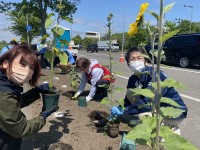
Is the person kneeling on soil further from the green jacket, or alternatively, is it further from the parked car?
the parked car

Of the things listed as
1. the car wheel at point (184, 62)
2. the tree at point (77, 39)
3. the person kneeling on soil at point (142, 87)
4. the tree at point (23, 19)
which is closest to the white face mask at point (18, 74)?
the person kneeling on soil at point (142, 87)

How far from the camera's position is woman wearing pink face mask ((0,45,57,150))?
86.0 inches

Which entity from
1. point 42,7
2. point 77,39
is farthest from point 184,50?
point 77,39

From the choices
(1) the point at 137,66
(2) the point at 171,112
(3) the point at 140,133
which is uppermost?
(1) the point at 137,66

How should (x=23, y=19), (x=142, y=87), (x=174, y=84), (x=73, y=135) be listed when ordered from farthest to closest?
(x=23, y=19)
(x=73, y=135)
(x=142, y=87)
(x=174, y=84)

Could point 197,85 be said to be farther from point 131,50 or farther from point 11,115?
point 11,115

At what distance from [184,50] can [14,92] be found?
14231 mm

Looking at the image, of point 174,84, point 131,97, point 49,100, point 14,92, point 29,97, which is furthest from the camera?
point 131,97

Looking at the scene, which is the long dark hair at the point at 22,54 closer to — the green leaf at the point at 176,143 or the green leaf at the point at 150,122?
the green leaf at the point at 150,122

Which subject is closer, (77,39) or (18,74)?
(18,74)

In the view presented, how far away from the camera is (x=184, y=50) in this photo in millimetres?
15484

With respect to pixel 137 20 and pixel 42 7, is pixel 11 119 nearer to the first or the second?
pixel 137 20

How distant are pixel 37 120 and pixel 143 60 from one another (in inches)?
66.8

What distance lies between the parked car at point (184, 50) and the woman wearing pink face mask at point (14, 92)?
44.3 ft
